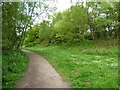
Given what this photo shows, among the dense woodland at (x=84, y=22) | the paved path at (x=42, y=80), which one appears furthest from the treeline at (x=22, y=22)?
the paved path at (x=42, y=80)

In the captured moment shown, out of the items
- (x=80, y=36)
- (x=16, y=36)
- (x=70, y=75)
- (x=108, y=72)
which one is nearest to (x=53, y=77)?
(x=70, y=75)

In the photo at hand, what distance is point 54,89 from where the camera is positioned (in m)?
12.0

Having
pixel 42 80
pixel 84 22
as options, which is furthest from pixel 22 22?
pixel 42 80

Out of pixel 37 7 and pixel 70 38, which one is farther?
pixel 70 38

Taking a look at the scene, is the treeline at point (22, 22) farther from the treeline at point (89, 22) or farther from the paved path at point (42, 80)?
the paved path at point (42, 80)

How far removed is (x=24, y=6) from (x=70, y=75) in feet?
70.8

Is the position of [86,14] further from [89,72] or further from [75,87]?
[75,87]

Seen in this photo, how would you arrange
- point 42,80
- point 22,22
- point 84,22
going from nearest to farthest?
point 42,80 < point 22,22 < point 84,22

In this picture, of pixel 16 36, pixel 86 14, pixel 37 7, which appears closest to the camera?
pixel 16 36

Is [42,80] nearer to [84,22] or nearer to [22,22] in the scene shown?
[22,22]

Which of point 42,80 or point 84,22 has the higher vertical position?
point 84,22

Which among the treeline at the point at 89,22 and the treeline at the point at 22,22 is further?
the treeline at the point at 89,22

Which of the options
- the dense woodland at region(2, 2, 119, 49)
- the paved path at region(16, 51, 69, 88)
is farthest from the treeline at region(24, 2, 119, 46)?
the paved path at region(16, 51, 69, 88)

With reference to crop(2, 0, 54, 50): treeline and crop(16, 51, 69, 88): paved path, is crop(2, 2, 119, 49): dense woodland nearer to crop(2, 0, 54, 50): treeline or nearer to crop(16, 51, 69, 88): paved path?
crop(2, 0, 54, 50): treeline
